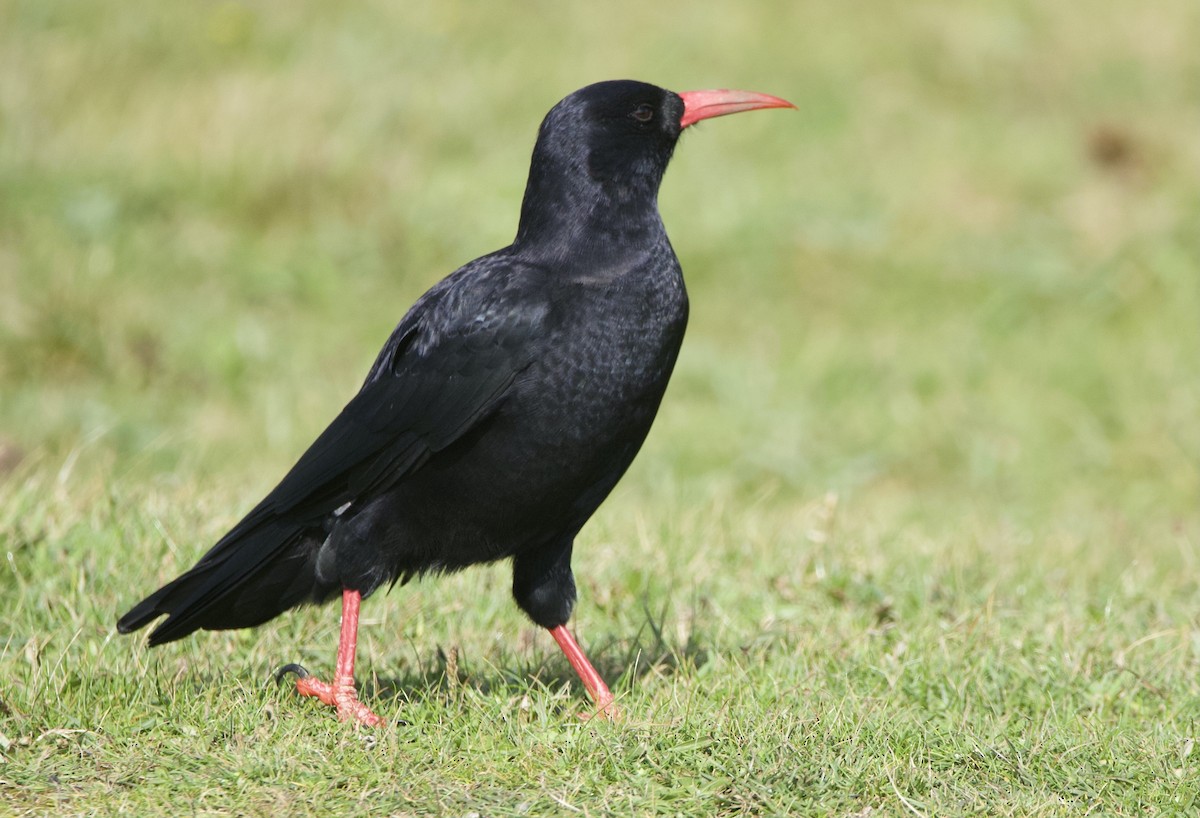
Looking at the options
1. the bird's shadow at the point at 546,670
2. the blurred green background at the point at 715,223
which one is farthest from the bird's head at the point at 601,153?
the blurred green background at the point at 715,223

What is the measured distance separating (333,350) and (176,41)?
3.23 meters

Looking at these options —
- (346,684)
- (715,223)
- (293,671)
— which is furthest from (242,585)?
(715,223)

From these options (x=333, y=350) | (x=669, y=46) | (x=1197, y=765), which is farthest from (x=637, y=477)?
(x=669, y=46)

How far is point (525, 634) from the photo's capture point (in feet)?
14.3

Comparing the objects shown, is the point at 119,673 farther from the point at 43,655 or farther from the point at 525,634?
the point at 525,634

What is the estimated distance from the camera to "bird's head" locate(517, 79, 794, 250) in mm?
3803

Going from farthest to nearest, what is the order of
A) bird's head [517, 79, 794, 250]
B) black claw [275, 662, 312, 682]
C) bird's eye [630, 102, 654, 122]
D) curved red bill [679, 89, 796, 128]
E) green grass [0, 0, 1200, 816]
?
curved red bill [679, 89, 796, 128] < bird's eye [630, 102, 654, 122] < bird's head [517, 79, 794, 250] < black claw [275, 662, 312, 682] < green grass [0, 0, 1200, 816]

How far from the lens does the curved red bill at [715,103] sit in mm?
4082

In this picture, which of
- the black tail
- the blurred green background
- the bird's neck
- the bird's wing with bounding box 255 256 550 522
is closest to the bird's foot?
the black tail

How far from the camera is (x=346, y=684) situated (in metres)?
3.53

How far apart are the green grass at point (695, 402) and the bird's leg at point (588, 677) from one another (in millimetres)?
115

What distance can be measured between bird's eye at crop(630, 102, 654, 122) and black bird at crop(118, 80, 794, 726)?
0.05 metres

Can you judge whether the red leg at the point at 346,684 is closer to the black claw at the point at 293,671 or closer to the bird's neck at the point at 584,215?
the black claw at the point at 293,671

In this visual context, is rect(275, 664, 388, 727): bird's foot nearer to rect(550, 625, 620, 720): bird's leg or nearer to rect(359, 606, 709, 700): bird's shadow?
rect(359, 606, 709, 700): bird's shadow
